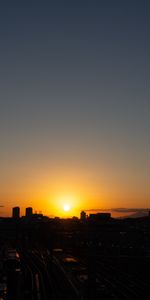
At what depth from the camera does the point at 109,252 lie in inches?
3194

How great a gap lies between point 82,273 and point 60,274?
269 cm

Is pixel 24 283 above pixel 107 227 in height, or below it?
below

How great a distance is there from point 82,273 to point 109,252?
32.0 m

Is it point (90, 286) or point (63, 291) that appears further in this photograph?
point (63, 291)

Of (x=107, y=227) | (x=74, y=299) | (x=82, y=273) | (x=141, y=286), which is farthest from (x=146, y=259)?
(x=74, y=299)

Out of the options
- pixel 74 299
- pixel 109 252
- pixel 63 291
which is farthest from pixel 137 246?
pixel 74 299

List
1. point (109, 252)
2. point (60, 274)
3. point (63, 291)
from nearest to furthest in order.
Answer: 1. point (63, 291)
2. point (60, 274)
3. point (109, 252)

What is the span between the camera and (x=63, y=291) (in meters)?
38.5

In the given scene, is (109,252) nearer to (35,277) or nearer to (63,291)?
(35,277)

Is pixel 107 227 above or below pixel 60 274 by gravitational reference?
above

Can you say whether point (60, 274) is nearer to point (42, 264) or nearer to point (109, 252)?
point (42, 264)

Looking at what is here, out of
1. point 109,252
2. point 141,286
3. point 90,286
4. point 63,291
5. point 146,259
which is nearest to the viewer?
point 90,286

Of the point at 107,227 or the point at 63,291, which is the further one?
the point at 107,227

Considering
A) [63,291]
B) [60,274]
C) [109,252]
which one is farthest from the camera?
[109,252]
